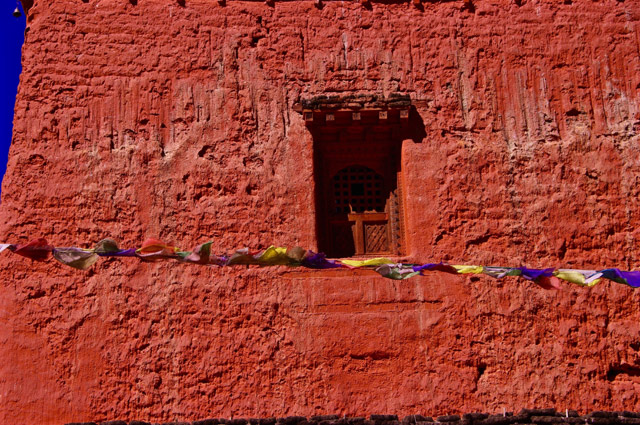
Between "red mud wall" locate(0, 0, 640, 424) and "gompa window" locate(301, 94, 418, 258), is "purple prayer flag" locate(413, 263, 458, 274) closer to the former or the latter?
"red mud wall" locate(0, 0, 640, 424)

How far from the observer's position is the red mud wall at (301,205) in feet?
22.8

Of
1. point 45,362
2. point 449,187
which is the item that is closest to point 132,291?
point 45,362

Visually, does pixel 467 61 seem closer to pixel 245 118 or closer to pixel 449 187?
pixel 449 187

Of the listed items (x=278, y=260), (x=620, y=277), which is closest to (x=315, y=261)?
(x=278, y=260)

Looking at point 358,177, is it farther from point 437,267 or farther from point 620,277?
point 620,277

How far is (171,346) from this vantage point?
22.9 ft

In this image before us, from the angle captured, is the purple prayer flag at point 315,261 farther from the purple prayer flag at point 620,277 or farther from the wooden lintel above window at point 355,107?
the purple prayer flag at point 620,277

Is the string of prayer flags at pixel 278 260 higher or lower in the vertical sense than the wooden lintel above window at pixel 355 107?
lower

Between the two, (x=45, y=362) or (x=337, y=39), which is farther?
(x=337, y=39)

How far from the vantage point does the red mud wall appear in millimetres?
6949

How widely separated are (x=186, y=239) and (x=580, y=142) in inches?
168

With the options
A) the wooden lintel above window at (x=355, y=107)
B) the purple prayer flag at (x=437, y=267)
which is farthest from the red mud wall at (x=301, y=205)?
the purple prayer flag at (x=437, y=267)

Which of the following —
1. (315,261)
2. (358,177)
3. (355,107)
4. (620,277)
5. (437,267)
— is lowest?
(620,277)

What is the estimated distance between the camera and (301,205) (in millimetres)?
7445
